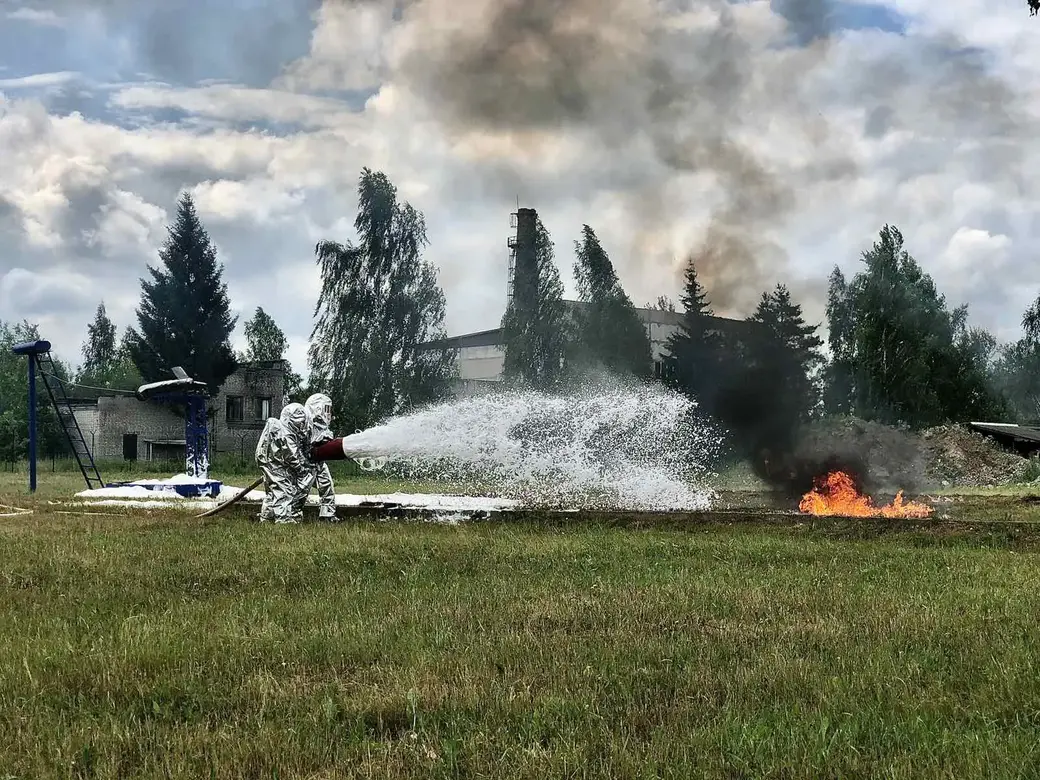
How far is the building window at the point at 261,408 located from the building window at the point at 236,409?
0.68m

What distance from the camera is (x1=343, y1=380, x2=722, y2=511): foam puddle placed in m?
15.3

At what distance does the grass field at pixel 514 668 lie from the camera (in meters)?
4.12

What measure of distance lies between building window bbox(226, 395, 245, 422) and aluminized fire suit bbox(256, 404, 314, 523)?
41229mm

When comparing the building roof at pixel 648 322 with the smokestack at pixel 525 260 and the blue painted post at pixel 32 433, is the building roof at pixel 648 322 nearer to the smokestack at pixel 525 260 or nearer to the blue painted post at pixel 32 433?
the smokestack at pixel 525 260

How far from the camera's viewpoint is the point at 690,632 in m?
6.27

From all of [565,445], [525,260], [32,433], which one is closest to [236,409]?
[525,260]

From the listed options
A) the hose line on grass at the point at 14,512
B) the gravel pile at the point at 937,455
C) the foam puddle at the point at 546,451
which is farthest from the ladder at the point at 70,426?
the gravel pile at the point at 937,455

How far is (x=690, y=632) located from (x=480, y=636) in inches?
53.4

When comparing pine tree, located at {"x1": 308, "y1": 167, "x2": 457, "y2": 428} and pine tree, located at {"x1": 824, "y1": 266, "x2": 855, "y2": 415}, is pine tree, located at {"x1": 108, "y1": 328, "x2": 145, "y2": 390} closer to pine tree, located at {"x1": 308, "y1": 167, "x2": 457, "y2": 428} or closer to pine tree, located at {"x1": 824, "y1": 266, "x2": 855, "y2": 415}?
pine tree, located at {"x1": 308, "y1": 167, "x2": 457, "y2": 428}

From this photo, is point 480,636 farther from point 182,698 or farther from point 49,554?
point 49,554

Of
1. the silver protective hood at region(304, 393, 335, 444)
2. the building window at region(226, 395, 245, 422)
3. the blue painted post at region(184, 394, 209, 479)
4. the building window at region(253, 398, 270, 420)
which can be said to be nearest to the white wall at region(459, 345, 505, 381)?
the building window at region(253, 398, 270, 420)

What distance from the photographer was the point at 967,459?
146ft

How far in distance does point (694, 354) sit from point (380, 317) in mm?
13668

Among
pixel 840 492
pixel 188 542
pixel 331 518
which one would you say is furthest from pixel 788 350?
pixel 188 542
